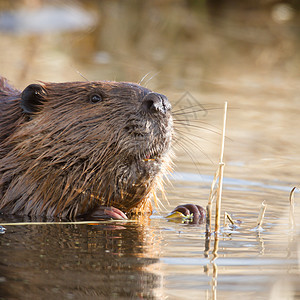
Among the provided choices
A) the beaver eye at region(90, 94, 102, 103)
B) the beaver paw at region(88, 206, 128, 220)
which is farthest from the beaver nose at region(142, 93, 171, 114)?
the beaver paw at region(88, 206, 128, 220)

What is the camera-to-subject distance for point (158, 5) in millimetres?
19859

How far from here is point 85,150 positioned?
4.17 meters

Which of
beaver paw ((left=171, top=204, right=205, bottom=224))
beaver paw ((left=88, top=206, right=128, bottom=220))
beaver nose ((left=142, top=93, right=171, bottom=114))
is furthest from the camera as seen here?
beaver paw ((left=171, top=204, right=205, bottom=224))

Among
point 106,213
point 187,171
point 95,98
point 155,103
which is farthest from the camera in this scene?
point 187,171

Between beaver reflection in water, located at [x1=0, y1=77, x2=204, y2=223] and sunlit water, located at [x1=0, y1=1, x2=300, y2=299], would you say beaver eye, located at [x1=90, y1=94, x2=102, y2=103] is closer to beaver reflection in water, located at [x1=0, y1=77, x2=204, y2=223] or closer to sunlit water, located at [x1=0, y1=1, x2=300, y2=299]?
beaver reflection in water, located at [x1=0, y1=77, x2=204, y2=223]

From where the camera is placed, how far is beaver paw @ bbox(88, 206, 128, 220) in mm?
4148

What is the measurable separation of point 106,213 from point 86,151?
1.14ft

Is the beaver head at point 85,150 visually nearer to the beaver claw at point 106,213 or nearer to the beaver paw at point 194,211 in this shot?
the beaver claw at point 106,213

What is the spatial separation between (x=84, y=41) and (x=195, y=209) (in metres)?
9.44

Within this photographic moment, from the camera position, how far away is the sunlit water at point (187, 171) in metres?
2.99

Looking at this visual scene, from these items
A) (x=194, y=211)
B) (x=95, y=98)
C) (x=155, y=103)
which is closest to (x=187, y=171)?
(x=194, y=211)

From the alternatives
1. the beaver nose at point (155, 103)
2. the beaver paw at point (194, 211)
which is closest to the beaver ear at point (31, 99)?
the beaver nose at point (155, 103)

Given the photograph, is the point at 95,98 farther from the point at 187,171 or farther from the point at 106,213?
the point at 187,171

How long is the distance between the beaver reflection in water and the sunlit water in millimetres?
174
